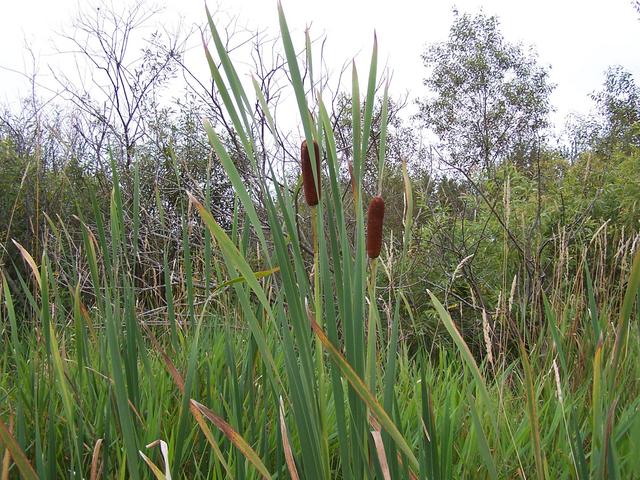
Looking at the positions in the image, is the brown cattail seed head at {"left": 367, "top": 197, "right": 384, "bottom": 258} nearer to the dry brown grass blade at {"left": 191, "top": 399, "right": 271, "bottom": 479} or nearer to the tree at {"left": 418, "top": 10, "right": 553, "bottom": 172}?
the dry brown grass blade at {"left": 191, "top": 399, "right": 271, "bottom": 479}

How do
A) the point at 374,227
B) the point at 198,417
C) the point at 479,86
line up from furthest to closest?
the point at 479,86 < the point at 198,417 < the point at 374,227

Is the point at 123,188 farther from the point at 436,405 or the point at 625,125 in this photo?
the point at 625,125

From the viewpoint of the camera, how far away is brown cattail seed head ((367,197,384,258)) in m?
0.62

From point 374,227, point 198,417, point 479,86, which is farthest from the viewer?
point 479,86

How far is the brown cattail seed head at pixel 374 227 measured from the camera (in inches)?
24.4

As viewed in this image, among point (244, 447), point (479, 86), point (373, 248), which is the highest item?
point (479, 86)

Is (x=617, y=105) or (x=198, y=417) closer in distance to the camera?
(x=198, y=417)

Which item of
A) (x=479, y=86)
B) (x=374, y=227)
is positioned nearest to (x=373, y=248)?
(x=374, y=227)

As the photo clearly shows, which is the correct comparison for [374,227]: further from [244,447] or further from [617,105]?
[617,105]

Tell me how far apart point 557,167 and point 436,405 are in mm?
9193

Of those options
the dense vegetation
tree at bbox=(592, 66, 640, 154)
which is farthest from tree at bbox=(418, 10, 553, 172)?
the dense vegetation

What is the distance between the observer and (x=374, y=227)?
24.4 inches

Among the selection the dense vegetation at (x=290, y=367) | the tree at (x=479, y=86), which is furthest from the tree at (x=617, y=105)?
the dense vegetation at (x=290, y=367)

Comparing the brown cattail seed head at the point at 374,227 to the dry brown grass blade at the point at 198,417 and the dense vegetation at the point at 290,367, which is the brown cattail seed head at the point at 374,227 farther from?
the dry brown grass blade at the point at 198,417
